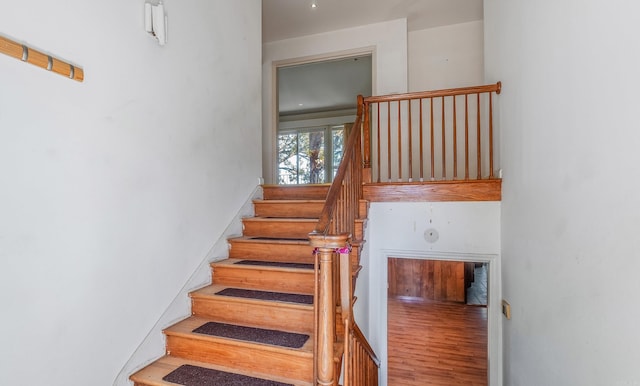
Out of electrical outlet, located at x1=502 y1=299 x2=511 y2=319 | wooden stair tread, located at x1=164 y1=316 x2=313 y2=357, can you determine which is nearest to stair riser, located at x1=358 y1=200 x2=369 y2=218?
wooden stair tread, located at x1=164 y1=316 x2=313 y2=357

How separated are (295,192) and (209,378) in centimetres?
193

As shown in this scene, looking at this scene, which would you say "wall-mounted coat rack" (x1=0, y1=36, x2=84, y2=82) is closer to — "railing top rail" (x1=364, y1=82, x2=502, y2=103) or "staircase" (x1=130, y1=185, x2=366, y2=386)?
"staircase" (x1=130, y1=185, x2=366, y2=386)

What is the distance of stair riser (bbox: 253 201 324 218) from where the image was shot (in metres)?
2.93

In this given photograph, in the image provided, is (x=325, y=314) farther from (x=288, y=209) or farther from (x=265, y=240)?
(x=288, y=209)

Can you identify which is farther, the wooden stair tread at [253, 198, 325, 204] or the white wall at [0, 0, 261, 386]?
the wooden stair tread at [253, 198, 325, 204]

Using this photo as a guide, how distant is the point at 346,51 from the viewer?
425 centimetres

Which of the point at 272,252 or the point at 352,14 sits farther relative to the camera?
the point at 352,14

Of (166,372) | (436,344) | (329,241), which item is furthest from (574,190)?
(436,344)

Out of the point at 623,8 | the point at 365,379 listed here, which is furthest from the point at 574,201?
Result: the point at 365,379

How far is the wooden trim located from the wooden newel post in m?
1.60

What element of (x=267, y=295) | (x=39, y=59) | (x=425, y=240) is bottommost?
(x=267, y=295)

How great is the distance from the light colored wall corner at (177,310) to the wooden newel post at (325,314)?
1.11m

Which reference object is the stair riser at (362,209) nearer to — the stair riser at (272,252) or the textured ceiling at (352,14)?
the stair riser at (272,252)

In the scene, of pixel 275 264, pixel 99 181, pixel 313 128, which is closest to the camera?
pixel 99 181
